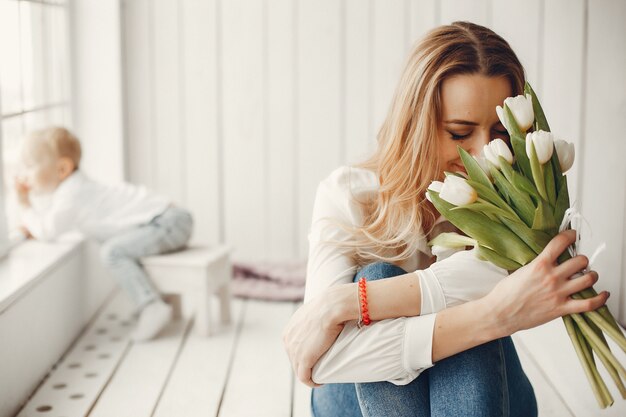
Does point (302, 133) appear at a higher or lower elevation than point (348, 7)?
lower

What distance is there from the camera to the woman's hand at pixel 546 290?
4.98 ft

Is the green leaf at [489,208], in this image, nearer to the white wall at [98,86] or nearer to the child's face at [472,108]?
the child's face at [472,108]

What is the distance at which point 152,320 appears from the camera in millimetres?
3176

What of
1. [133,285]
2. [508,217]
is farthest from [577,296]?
[133,285]

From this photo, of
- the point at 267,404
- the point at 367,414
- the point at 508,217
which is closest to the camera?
the point at 508,217

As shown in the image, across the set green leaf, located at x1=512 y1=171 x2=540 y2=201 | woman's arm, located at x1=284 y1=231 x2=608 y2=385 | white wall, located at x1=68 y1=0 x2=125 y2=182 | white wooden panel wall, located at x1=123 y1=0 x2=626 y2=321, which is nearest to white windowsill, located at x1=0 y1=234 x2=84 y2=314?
white wall, located at x1=68 y1=0 x2=125 y2=182

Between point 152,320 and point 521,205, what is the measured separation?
196 cm

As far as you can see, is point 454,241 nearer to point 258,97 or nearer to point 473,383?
point 473,383

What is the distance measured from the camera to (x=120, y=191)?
3.41 m

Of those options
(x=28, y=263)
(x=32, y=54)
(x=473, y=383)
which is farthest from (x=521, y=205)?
(x=32, y=54)

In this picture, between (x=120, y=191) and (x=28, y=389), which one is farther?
(x=120, y=191)

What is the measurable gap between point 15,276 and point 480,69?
157 cm

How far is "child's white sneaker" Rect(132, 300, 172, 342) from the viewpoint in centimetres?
315

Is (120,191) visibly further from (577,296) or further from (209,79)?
(577,296)
